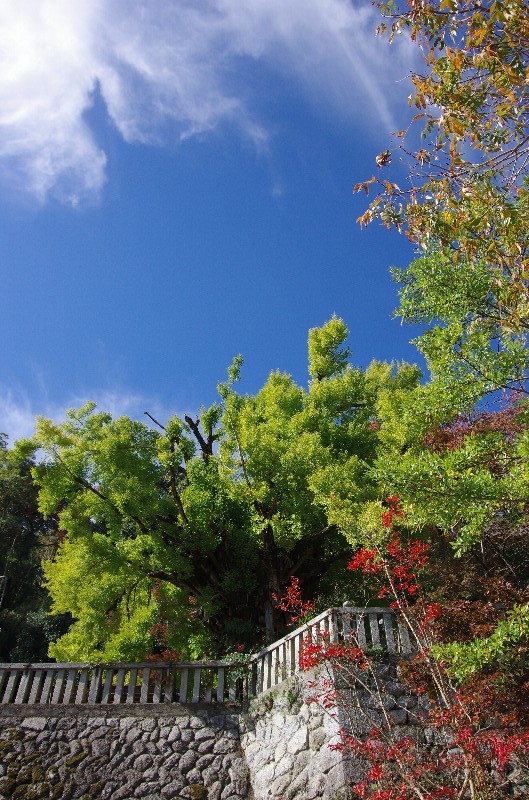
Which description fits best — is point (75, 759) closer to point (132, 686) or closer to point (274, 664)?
point (132, 686)

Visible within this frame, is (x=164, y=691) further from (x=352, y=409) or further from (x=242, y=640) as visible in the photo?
(x=352, y=409)

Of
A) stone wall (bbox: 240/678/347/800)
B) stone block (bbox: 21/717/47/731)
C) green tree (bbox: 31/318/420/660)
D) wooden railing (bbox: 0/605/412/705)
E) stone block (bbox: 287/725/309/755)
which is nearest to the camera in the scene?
stone wall (bbox: 240/678/347/800)

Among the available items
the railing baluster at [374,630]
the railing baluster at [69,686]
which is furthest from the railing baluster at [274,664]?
the railing baluster at [69,686]

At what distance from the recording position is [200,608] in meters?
10.6

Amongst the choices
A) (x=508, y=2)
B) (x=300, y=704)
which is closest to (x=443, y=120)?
(x=508, y=2)

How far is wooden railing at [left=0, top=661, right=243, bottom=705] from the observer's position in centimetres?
825

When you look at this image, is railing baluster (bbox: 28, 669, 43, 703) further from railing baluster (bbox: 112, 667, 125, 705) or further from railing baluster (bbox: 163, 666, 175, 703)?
railing baluster (bbox: 163, 666, 175, 703)

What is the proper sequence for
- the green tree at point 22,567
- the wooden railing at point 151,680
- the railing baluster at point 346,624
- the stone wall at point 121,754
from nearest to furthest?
1. the railing baluster at point 346,624
2. the stone wall at point 121,754
3. the wooden railing at point 151,680
4. the green tree at point 22,567

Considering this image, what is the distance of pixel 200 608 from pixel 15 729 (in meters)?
3.67

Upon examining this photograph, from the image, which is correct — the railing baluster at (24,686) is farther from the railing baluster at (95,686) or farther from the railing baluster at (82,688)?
the railing baluster at (95,686)

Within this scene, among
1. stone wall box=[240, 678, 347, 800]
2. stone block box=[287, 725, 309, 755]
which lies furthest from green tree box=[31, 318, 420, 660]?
stone block box=[287, 725, 309, 755]

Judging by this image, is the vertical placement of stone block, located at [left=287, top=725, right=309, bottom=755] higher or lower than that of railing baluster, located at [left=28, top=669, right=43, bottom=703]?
lower

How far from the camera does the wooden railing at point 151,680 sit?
814cm

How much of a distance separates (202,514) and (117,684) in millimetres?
3385
